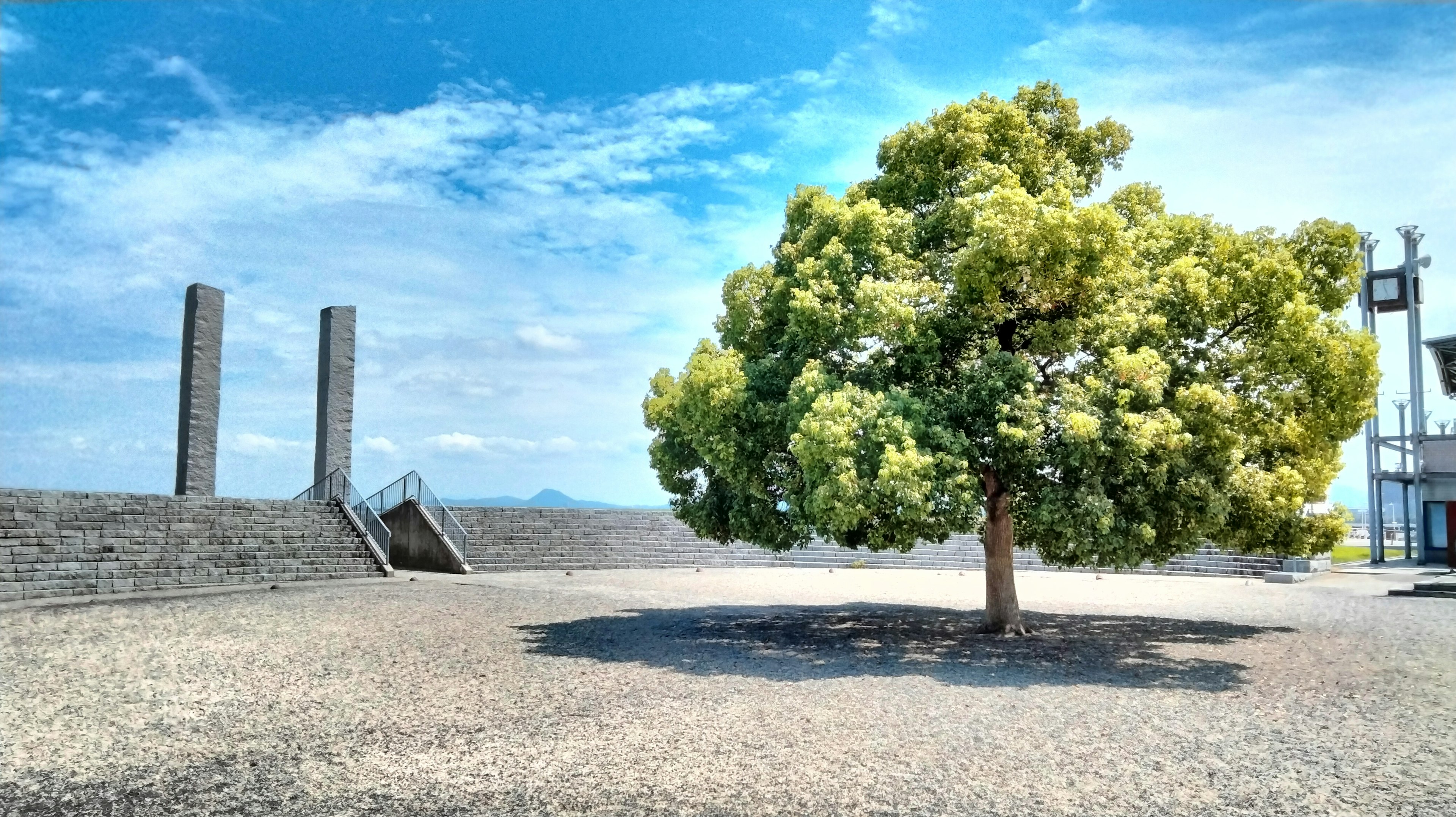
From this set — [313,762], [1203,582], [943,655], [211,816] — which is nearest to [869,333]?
[943,655]

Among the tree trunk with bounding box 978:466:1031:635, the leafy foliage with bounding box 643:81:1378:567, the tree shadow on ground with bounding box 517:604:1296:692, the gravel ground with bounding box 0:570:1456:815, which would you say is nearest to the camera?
the gravel ground with bounding box 0:570:1456:815

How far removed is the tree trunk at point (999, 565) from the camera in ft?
45.0

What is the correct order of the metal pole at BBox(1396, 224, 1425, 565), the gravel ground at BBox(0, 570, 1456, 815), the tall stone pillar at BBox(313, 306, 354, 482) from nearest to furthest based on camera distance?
the gravel ground at BBox(0, 570, 1456, 815) → the tall stone pillar at BBox(313, 306, 354, 482) → the metal pole at BBox(1396, 224, 1425, 565)

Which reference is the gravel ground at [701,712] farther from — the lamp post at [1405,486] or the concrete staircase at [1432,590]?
the lamp post at [1405,486]

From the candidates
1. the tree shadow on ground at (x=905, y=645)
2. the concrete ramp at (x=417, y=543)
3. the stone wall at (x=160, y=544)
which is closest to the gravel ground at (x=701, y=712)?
the tree shadow on ground at (x=905, y=645)

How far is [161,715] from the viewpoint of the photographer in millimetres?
8680

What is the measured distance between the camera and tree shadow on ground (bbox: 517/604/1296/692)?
36.3ft

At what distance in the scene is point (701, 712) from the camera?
8773mm

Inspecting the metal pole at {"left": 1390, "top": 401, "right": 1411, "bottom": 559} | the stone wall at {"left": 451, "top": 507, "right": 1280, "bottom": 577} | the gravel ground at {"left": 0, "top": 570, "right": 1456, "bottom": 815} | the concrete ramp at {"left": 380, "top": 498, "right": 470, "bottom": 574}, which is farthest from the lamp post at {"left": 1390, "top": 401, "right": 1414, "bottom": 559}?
the concrete ramp at {"left": 380, "top": 498, "right": 470, "bottom": 574}

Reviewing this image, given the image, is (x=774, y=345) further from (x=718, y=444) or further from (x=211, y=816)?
(x=211, y=816)

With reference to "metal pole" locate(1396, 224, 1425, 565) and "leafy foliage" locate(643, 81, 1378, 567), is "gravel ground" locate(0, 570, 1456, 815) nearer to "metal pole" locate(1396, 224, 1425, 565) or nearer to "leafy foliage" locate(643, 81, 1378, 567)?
"leafy foliage" locate(643, 81, 1378, 567)

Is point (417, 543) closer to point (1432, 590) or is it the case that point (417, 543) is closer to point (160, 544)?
point (160, 544)

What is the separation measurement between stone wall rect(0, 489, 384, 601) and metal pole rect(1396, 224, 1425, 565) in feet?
106

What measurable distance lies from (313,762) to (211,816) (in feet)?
3.82
